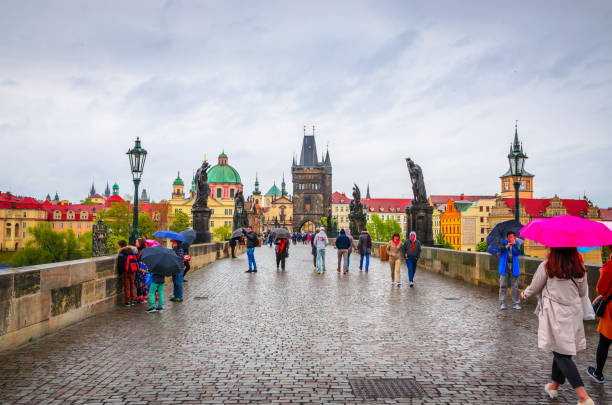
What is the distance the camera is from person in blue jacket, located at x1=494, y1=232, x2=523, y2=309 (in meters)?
9.37

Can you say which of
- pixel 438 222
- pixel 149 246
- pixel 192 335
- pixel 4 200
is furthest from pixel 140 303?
pixel 438 222

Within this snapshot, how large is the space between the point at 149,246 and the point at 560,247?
7058 millimetres

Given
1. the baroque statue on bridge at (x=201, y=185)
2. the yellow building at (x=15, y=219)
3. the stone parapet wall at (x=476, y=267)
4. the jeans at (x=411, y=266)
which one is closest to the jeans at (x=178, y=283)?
the jeans at (x=411, y=266)

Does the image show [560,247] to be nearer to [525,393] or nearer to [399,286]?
[525,393]

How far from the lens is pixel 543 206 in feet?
303

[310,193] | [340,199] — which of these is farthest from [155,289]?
[340,199]

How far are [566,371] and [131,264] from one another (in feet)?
25.0

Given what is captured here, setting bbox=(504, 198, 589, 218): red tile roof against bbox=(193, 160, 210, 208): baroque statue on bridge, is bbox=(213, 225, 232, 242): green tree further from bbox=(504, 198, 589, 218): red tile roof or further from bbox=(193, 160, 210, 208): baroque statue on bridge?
bbox=(193, 160, 210, 208): baroque statue on bridge

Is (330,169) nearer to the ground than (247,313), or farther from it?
farther from it

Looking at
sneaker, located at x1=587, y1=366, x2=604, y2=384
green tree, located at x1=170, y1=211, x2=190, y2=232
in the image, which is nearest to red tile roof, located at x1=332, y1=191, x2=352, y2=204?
green tree, located at x1=170, y1=211, x2=190, y2=232

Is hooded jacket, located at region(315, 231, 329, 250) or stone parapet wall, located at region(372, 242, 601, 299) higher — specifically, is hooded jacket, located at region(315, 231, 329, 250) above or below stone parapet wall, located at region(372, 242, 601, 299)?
above

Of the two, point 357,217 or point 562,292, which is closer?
point 562,292

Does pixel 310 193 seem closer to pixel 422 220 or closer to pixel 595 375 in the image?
pixel 422 220

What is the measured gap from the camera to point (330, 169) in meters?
134
